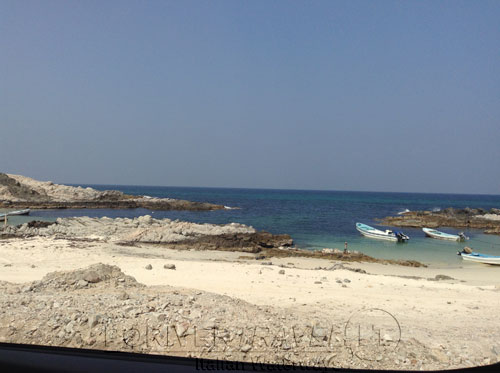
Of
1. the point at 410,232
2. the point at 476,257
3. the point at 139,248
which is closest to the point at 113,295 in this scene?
the point at 139,248

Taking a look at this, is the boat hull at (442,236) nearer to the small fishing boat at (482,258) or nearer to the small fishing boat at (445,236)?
the small fishing boat at (445,236)

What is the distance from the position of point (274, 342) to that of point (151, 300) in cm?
233

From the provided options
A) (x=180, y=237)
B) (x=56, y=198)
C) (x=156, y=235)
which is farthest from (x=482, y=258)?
(x=56, y=198)

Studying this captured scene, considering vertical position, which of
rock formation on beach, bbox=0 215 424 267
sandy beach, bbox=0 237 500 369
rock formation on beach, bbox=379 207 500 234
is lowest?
rock formation on beach, bbox=379 207 500 234

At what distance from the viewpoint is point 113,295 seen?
661cm

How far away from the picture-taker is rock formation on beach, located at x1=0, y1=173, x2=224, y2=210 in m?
54.2

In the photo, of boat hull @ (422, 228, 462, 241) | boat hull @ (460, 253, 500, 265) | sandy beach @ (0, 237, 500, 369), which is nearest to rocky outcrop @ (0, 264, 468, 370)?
sandy beach @ (0, 237, 500, 369)

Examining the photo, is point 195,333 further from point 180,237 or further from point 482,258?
point 482,258

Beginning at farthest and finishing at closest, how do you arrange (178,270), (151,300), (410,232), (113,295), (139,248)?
(410,232), (139,248), (178,270), (113,295), (151,300)

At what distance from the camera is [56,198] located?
208 ft

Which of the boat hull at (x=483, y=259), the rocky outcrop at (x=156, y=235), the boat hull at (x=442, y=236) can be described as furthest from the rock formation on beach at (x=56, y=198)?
the boat hull at (x=483, y=259)

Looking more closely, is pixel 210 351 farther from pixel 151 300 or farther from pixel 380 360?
pixel 151 300

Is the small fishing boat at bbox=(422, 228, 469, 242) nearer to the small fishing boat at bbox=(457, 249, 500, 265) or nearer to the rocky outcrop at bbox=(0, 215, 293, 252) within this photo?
the small fishing boat at bbox=(457, 249, 500, 265)

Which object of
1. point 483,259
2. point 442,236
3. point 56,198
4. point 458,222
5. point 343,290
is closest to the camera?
point 343,290
